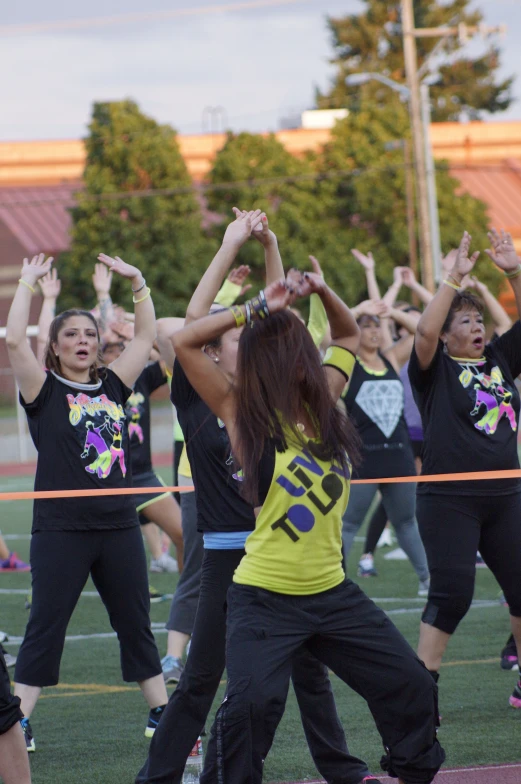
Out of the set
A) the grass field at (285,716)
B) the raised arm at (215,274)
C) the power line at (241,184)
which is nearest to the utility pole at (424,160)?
the power line at (241,184)

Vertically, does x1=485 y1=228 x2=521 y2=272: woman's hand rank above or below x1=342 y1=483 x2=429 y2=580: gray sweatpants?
above

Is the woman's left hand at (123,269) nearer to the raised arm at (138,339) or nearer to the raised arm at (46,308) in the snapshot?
the raised arm at (138,339)

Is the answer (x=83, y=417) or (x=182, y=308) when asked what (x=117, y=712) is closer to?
(x=83, y=417)

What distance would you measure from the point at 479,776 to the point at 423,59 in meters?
54.6

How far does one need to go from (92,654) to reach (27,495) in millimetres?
2598

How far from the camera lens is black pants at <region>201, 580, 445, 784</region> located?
387 cm

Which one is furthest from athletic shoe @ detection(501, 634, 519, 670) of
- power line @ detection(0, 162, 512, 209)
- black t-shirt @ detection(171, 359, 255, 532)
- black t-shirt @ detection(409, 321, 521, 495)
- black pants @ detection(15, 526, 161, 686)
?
power line @ detection(0, 162, 512, 209)

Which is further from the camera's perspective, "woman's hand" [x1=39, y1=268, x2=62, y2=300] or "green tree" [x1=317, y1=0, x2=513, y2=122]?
"green tree" [x1=317, y1=0, x2=513, y2=122]

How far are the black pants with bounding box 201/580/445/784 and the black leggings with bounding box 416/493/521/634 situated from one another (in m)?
1.81

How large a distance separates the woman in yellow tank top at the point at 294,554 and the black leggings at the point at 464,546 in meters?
1.85

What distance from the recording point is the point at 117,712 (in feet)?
21.5

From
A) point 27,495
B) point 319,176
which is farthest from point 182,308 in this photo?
point 27,495

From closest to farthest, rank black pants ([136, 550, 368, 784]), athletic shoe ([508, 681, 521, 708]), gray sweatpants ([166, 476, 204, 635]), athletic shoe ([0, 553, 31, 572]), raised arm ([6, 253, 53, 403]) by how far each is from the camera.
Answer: black pants ([136, 550, 368, 784])
raised arm ([6, 253, 53, 403])
athletic shoe ([508, 681, 521, 708])
gray sweatpants ([166, 476, 204, 635])
athletic shoe ([0, 553, 31, 572])

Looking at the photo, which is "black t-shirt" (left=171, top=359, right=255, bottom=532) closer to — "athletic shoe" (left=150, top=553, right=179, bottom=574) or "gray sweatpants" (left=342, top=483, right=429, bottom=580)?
"gray sweatpants" (left=342, top=483, right=429, bottom=580)
